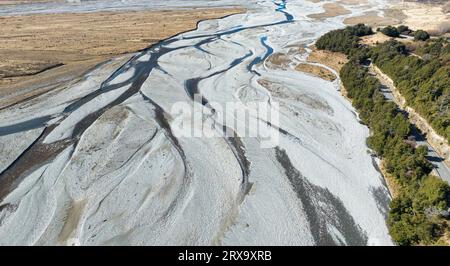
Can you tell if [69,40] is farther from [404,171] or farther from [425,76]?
[404,171]

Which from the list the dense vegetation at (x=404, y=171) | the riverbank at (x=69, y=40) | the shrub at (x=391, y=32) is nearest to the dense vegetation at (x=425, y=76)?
the dense vegetation at (x=404, y=171)

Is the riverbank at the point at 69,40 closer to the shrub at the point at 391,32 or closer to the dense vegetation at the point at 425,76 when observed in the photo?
the shrub at the point at 391,32

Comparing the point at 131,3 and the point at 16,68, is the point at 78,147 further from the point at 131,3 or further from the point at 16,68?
the point at 131,3

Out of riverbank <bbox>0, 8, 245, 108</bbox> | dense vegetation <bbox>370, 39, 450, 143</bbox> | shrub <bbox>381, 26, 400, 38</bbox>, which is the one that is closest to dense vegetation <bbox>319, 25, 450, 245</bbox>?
dense vegetation <bbox>370, 39, 450, 143</bbox>

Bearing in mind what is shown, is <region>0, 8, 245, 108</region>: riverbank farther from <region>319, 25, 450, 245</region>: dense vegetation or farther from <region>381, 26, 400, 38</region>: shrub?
<region>381, 26, 400, 38</region>: shrub
